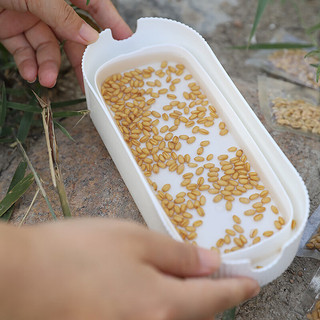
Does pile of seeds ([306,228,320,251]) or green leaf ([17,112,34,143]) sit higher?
green leaf ([17,112,34,143])

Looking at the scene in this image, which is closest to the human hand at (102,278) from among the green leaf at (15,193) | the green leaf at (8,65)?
the green leaf at (15,193)

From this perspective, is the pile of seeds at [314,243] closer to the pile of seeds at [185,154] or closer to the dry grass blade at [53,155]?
A: the pile of seeds at [185,154]

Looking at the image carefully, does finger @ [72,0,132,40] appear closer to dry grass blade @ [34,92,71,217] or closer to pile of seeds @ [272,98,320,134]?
dry grass blade @ [34,92,71,217]

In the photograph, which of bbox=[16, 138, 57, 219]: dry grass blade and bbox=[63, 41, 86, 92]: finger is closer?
bbox=[16, 138, 57, 219]: dry grass blade

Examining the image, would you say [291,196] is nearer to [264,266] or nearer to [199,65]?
[264,266]

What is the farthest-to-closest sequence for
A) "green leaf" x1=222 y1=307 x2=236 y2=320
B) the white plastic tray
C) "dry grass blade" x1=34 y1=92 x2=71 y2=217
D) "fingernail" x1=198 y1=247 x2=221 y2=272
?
"dry grass blade" x1=34 y1=92 x2=71 y2=217, "green leaf" x1=222 y1=307 x2=236 y2=320, the white plastic tray, "fingernail" x1=198 y1=247 x2=221 y2=272

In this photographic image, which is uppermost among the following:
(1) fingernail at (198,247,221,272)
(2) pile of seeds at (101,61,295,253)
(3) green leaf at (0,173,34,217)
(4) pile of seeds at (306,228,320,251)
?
(1) fingernail at (198,247,221,272)

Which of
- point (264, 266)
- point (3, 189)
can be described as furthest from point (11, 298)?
point (3, 189)

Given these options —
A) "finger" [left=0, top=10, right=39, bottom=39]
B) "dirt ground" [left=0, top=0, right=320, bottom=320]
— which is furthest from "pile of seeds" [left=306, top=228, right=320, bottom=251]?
"finger" [left=0, top=10, right=39, bottom=39]
